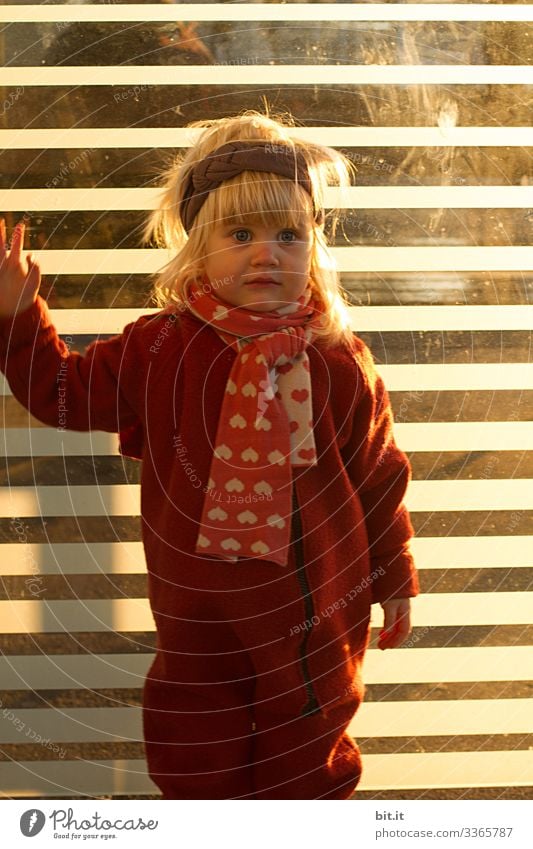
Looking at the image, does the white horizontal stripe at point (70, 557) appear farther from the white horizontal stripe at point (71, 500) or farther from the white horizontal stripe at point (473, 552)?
the white horizontal stripe at point (473, 552)

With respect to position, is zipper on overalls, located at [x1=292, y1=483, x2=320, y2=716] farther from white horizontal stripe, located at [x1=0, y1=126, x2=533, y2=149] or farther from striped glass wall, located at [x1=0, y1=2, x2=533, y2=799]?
white horizontal stripe, located at [x1=0, y1=126, x2=533, y2=149]

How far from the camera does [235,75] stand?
808 mm

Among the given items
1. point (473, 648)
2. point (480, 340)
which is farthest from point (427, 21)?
point (473, 648)

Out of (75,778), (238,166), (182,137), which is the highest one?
(182,137)

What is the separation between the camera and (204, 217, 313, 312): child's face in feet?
2.31

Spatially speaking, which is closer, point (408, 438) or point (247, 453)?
point (247, 453)

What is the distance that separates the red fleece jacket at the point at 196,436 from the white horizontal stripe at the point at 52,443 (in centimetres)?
7

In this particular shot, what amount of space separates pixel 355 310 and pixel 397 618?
0.81ft

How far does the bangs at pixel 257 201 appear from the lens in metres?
0.70

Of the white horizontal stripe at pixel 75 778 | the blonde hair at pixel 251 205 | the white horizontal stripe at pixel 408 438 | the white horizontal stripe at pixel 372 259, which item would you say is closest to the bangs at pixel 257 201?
the blonde hair at pixel 251 205

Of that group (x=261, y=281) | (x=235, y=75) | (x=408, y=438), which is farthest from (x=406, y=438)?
(x=235, y=75)

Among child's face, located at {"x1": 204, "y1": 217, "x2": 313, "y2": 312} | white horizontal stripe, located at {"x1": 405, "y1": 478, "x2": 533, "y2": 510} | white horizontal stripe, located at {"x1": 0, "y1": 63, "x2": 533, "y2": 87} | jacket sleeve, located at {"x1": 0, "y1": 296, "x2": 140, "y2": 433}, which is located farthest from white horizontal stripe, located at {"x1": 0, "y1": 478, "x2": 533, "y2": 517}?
white horizontal stripe, located at {"x1": 0, "y1": 63, "x2": 533, "y2": 87}

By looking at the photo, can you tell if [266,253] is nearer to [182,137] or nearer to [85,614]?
[182,137]

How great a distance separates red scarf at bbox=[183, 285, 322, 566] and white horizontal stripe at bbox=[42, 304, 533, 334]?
3.9 inches
